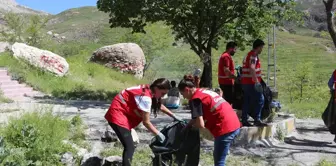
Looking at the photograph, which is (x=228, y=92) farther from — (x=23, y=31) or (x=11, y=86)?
(x=23, y=31)

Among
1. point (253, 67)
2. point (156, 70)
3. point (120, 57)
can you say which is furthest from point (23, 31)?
Result: point (253, 67)

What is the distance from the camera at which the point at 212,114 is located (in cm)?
465

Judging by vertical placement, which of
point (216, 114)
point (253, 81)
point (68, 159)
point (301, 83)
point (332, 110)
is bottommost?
point (301, 83)

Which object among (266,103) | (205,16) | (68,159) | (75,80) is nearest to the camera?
(68,159)

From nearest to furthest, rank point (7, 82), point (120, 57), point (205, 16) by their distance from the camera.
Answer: point (205, 16) → point (7, 82) → point (120, 57)

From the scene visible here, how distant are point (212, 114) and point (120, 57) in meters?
19.9

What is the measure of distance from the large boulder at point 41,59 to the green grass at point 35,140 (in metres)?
12.2

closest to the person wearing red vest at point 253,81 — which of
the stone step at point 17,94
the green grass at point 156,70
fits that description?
the green grass at point 156,70

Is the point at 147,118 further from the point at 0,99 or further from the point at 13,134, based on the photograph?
the point at 0,99

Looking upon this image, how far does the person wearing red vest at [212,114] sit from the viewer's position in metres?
4.54

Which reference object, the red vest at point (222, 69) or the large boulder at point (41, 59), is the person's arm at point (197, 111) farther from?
the large boulder at point (41, 59)

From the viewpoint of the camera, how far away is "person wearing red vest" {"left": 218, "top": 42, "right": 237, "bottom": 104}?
800cm

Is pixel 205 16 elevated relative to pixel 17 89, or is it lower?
elevated

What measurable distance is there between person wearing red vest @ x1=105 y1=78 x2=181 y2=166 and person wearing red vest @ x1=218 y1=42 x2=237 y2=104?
131 inches
